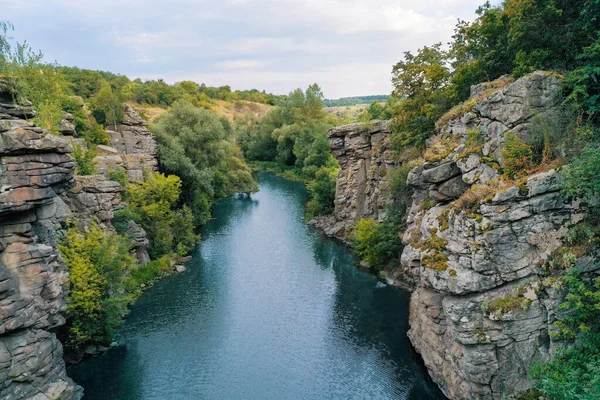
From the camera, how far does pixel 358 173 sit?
1785 inches

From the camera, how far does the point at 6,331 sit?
18.3m

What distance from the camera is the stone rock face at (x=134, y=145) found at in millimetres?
39375

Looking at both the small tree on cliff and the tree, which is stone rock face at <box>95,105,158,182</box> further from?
the tree

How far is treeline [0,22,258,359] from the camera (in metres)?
24.1

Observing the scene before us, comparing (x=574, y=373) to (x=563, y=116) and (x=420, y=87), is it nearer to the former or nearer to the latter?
(x=563, y=116)

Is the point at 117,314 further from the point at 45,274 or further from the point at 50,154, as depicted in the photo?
the point at 50,154

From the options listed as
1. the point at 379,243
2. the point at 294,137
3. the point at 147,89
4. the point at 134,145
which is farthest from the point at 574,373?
the point at 147,89

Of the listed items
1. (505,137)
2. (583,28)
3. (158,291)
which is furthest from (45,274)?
(583,28)

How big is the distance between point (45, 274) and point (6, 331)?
2684mm

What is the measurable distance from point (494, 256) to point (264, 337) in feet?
48.2

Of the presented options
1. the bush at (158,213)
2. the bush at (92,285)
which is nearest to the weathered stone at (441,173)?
the bush at (92,285)

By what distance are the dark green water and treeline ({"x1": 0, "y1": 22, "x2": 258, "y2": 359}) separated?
211 cm

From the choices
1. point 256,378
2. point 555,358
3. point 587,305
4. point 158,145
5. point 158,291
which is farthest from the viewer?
point 158,145

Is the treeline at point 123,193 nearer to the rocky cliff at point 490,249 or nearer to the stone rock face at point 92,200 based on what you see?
the stone rock face at point 92,200
